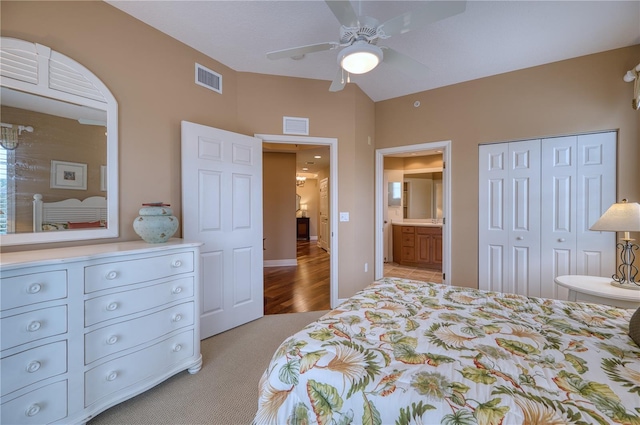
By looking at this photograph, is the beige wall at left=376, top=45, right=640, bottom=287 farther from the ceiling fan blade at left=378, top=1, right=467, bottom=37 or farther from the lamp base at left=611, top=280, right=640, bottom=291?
the ceiling fan blade at left=378, top=1, right=467, bottom=37

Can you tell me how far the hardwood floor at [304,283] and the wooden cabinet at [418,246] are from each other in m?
0.24

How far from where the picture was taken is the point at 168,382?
1.87 metres

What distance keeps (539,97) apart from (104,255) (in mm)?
4268

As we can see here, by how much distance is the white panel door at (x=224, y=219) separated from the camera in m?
2.42

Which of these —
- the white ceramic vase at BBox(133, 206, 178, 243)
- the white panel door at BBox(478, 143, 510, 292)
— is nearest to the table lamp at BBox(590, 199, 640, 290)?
the white panel door at BBox(478, 143, 510, 292)

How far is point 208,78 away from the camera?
2.70m

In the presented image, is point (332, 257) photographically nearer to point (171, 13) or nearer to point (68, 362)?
point (68, 362)

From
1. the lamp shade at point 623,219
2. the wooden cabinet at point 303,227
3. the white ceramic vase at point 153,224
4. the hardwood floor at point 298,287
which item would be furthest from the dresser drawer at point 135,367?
the wooden cabinet at point 303,227

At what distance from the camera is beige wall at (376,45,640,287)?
2.50m

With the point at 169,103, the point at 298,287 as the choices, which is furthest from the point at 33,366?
the point at 298,287

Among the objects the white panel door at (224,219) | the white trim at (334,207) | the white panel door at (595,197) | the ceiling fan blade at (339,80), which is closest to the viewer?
the ceiling fan blade at (339,80)

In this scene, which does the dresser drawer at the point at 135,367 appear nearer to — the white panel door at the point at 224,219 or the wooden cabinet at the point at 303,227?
the white panel door at the point at 224,219

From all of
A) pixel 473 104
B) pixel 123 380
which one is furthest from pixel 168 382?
pixel 473 104

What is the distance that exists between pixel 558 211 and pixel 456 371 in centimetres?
293
